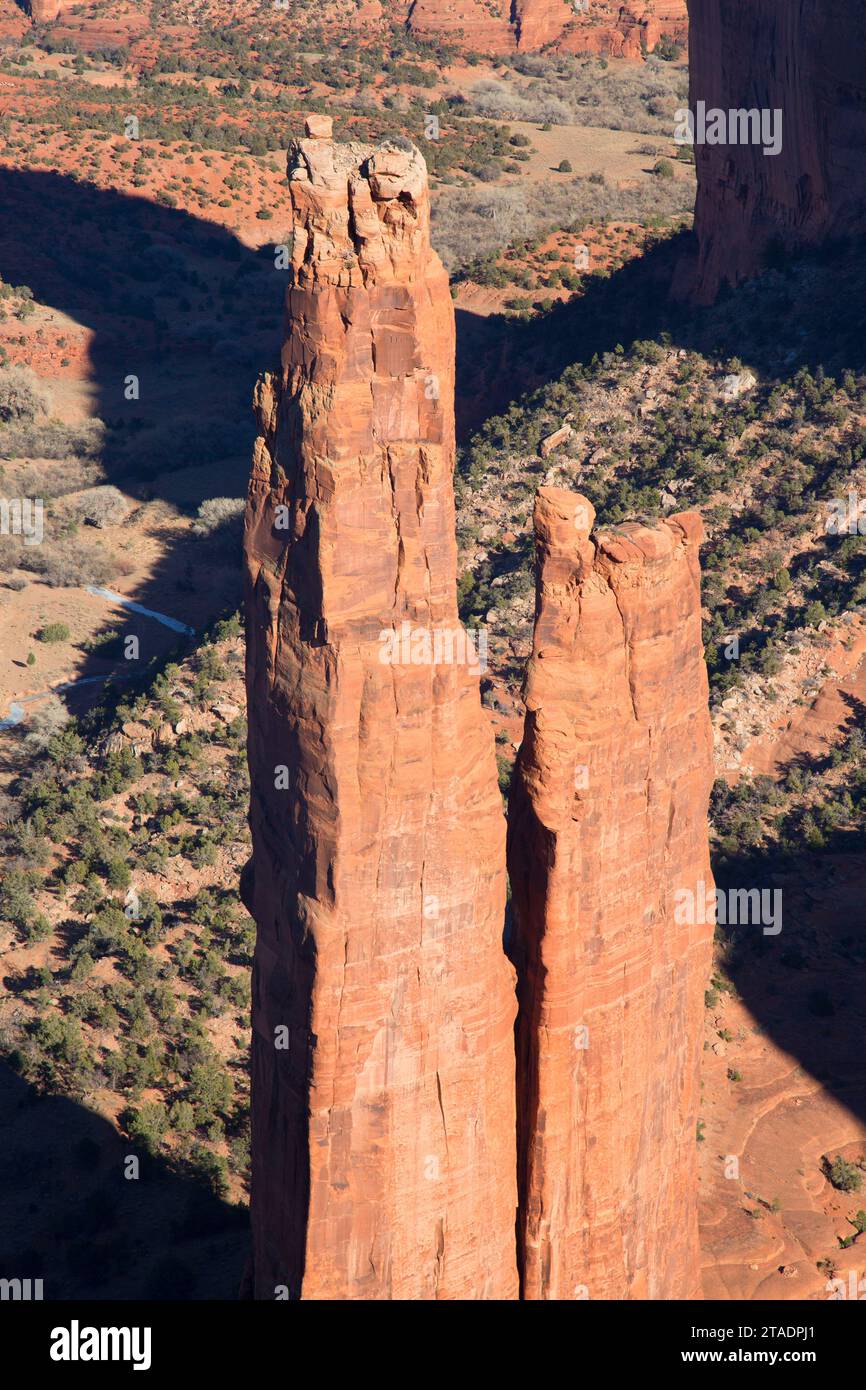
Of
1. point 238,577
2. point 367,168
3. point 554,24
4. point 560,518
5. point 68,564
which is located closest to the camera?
point 367,168

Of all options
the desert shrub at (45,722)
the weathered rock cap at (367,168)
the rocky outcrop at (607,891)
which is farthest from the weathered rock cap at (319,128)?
the desert shrub at (45,722)

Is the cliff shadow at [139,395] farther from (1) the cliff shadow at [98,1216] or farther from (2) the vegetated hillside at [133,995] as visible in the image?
(1) the cliff shadow at [98,1216]

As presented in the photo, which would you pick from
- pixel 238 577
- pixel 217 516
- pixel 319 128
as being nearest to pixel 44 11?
pixel 217 516

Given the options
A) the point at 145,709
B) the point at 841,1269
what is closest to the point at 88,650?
the point at 145,709

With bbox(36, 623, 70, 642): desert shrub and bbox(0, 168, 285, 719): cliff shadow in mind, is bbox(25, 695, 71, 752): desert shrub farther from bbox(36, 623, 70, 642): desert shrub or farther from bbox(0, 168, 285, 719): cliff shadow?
bbox(36, 623, 70, 642): desert shrub

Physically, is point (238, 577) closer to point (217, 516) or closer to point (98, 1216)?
point (217, 516)
